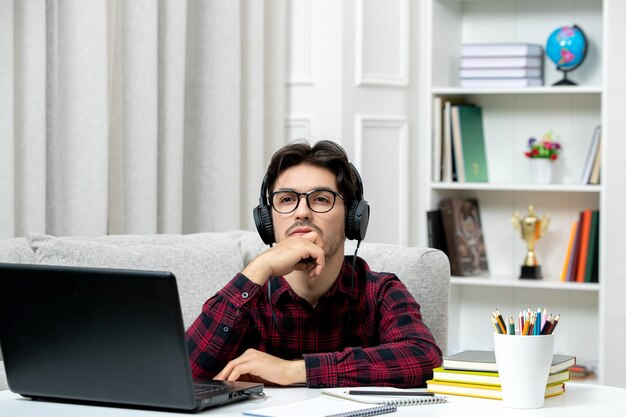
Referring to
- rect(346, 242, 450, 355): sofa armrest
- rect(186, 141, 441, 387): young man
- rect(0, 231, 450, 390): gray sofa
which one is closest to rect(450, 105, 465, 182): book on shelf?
rect(0, 231, 450, 390): gray sofa

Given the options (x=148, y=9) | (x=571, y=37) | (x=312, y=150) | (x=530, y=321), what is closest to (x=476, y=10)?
(x=571, y=37)

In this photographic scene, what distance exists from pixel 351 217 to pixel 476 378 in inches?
20.8

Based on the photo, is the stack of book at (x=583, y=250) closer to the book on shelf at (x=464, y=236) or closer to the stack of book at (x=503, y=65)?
the book on shelf at (x=464, y=236)

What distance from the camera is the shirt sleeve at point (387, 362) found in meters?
1.57

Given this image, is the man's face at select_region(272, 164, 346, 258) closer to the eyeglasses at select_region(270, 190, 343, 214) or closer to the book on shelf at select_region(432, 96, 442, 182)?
the eyeglasses at select_region(270, 190, 343, 214)

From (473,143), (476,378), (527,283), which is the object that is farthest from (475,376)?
(473,143)

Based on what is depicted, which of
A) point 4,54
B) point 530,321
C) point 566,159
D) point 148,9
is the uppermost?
point 148,9

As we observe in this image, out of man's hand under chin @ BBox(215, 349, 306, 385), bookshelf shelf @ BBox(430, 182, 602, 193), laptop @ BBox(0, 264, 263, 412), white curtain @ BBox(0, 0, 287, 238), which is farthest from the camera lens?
bookshelf shelf @ BBox(430, 182, 602, 193)

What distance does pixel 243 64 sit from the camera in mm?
3436

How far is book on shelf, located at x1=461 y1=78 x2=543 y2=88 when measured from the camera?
368cm

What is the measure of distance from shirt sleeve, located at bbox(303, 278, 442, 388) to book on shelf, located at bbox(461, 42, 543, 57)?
2099mm

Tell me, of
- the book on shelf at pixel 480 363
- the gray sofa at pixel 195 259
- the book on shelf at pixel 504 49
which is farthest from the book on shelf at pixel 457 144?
the book on shelf at pixel 480 363

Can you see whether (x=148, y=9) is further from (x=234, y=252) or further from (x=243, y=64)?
(x=234, y=252)

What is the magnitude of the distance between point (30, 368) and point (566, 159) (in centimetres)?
282
